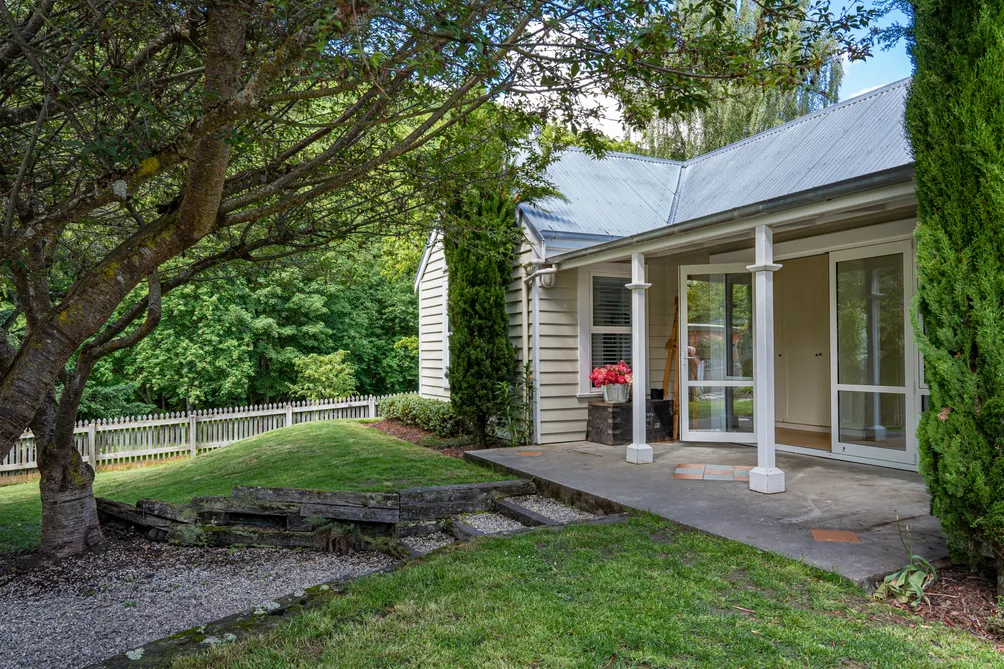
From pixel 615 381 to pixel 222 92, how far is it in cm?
672

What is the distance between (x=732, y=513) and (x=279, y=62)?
4243mm

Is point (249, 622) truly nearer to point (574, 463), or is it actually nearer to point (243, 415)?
point (574, 463)

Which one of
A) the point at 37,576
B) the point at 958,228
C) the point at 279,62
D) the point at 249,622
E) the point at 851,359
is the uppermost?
the point at 279,62

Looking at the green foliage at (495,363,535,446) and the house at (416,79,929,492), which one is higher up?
the house at (416,79,929,492)

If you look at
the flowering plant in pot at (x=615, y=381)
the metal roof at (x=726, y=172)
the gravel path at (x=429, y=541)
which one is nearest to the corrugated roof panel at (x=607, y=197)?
the metal roof at (x=726, y=172)

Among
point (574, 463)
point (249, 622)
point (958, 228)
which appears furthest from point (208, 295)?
point (958, 228)

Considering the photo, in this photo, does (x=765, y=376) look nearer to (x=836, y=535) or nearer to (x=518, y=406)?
(x=836, y=535)

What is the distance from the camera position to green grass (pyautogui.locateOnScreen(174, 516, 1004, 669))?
275 cm

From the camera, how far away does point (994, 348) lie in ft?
10.8

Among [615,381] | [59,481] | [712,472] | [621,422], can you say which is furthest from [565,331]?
[59,481]

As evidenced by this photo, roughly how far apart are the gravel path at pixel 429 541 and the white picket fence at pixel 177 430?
32.4 feet

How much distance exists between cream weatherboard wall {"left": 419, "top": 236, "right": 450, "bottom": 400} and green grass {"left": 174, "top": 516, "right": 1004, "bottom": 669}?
852cm

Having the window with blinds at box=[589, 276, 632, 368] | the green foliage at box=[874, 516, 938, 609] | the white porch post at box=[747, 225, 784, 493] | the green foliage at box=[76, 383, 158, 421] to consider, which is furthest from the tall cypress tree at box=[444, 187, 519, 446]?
the green foliage at box=[76, 383, 158, 421]

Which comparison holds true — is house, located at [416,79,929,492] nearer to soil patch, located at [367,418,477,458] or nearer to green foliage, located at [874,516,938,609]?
soil patch, located at [367,418,477,458]
